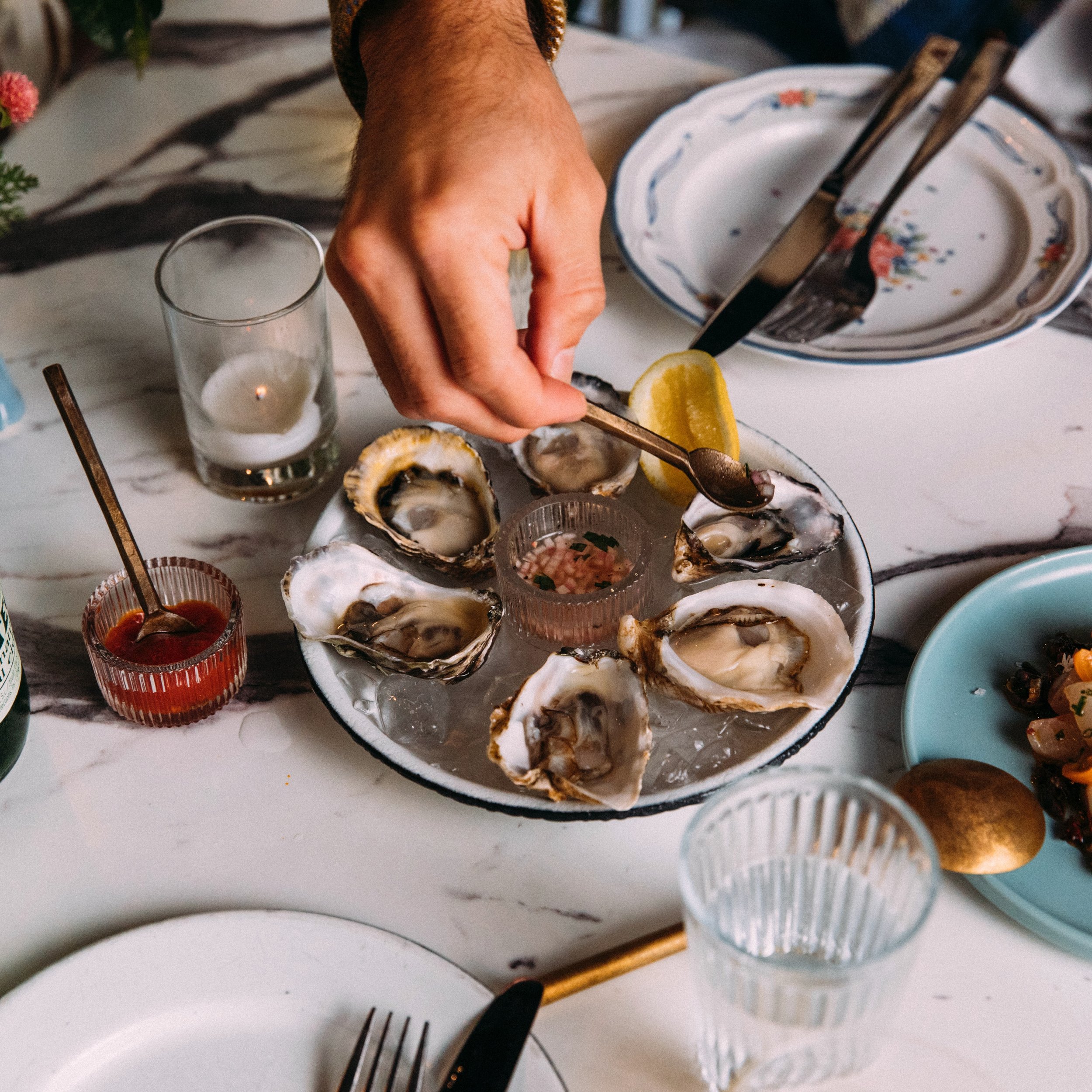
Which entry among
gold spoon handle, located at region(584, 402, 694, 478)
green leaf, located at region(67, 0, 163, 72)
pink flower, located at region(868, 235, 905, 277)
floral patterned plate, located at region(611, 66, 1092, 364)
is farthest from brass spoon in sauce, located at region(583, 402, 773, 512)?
green leaf, located at region(67, 0, 163, 72)

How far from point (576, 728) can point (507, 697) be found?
0.07 meters

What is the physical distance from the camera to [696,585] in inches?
36.4

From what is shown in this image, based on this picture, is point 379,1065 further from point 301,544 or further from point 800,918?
point 301,544

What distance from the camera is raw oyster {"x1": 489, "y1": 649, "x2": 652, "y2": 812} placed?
721 millimetres

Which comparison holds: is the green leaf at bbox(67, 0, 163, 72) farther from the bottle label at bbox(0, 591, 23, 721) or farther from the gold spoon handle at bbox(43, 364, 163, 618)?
the bottle label at bbox(0, 591, 23, 721)

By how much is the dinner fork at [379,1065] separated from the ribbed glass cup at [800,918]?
17 cm

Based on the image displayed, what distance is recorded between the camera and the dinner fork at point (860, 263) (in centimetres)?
115

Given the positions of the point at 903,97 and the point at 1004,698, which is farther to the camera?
the point at 903,97

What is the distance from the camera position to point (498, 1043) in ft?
2.10

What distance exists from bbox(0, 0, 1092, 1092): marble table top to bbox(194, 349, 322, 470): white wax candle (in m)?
0.07

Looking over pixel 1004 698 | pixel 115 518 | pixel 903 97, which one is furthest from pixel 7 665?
pixel 903 97

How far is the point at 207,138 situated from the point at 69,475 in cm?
59

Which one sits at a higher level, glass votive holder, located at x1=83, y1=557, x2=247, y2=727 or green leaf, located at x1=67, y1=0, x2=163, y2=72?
green leaf, located at x1=67, y1=0, x2=163, y2=72

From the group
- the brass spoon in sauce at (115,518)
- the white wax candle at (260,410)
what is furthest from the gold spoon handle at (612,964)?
the white wax candle at (260,410)
